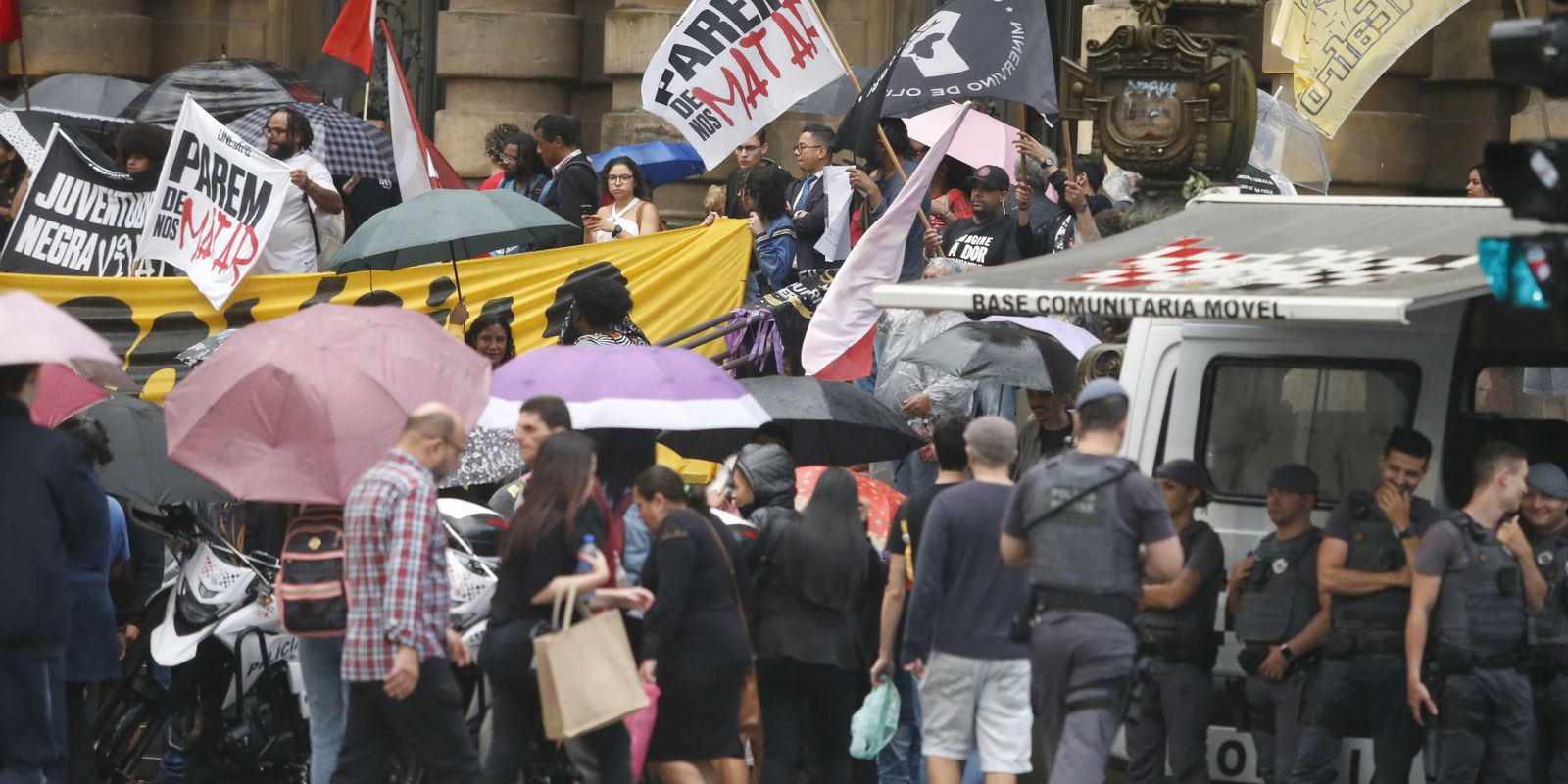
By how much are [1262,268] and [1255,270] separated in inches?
1.7

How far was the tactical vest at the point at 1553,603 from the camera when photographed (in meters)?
9.49

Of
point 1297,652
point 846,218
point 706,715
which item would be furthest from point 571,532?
point 846,218

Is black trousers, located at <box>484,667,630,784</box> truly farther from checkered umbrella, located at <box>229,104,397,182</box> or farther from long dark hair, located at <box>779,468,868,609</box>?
checkered umbrella, located at <box>229,104,397,182</box>

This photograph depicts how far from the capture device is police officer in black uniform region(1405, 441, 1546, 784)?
364 inches

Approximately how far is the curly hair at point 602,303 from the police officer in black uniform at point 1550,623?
414 centimetres

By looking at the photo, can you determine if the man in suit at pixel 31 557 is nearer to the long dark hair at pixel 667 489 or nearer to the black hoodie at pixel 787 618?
the long dark hair at pixel 667 489

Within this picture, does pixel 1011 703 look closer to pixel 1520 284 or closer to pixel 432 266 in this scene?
pixel 1520 284

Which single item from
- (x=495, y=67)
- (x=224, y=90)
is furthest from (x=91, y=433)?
(x=495, y=67)

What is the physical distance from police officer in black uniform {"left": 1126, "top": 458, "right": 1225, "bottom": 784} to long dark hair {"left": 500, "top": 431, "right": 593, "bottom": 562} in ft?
7.05

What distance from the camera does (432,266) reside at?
1465 centimetres

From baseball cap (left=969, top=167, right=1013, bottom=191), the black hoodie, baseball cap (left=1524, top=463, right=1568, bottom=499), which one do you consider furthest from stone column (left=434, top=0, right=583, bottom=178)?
baseball cap (left=1524, top=463, right=1568, bottom=499)

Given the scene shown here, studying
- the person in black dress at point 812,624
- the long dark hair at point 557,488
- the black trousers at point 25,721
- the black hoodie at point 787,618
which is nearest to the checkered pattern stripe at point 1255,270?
the person in black dress at point 812,624

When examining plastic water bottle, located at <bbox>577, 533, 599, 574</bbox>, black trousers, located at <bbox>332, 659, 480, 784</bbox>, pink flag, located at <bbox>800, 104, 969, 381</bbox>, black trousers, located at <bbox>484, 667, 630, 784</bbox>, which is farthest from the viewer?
pink flag, located at <bbox>800, 104, 969, 381</bbox>

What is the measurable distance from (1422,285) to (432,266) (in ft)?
22.5
